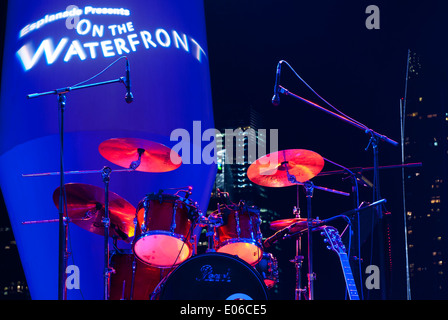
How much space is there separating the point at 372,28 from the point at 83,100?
157 inches

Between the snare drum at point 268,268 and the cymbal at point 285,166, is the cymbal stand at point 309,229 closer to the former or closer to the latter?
the cymbal at point 285,166

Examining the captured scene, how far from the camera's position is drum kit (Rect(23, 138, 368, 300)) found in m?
3.86

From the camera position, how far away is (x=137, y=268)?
5.11 meters

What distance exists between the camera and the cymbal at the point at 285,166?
4961 mm

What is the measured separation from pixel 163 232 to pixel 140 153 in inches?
33.8

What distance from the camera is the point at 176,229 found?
14.9 feet

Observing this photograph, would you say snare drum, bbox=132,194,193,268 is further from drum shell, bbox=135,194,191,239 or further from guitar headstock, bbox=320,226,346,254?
guitar headstock, bbox=320,226,346,254

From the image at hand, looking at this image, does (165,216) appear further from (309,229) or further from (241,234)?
(309,229)

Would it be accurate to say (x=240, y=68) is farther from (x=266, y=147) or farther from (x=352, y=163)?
(x=352, y=163)

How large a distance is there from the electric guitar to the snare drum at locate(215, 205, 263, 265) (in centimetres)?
78

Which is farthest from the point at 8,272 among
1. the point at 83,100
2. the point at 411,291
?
the point at 411,291

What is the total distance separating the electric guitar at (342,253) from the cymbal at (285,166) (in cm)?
83

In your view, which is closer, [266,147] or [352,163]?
[352,163]

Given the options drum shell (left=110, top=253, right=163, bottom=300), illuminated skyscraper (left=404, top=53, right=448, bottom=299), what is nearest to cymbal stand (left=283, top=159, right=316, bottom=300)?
drum shell (left=110, top=253, right=163, bottom=300)
